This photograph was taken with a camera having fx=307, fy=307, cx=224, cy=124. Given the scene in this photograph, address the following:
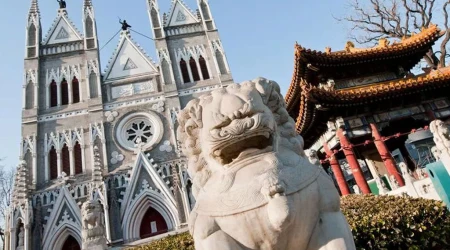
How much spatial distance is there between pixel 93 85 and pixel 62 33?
19.5 feet

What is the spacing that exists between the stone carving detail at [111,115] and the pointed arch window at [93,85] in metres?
1.51

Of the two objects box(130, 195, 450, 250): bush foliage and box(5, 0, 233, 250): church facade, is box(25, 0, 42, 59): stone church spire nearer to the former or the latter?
box(5, 0, 233, 250): church facade

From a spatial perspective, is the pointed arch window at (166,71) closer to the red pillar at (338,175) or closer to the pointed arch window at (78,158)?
the pointed arch window at (78,158)

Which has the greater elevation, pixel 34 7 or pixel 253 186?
pixel 34 7

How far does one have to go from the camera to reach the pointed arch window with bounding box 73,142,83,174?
1773cm

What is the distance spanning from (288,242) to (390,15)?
1772 cm

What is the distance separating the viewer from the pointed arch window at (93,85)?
19812mm

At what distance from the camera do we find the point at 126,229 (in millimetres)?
15078

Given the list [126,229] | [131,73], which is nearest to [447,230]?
[126,229]

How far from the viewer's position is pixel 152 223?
626 inches

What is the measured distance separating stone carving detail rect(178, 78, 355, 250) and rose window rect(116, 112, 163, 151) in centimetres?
1661

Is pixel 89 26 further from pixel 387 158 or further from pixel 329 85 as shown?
pixel 387 158

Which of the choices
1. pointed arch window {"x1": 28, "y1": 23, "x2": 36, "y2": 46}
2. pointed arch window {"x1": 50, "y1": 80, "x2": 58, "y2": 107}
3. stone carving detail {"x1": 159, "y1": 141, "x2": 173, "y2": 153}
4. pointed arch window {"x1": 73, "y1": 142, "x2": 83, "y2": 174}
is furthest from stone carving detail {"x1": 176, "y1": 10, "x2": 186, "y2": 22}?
pointed arch window {"x1": 73, "y1": 142, "x2": 83, "y2": 174}

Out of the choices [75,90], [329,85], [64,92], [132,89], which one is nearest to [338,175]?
[329,85]
